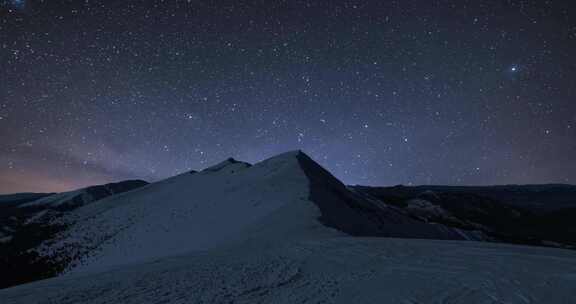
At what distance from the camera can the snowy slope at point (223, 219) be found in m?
19.1

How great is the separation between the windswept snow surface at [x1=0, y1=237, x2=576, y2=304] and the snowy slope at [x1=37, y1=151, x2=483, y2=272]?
4.70m

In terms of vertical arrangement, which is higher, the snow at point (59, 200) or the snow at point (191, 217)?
the snow at point (59, 200)

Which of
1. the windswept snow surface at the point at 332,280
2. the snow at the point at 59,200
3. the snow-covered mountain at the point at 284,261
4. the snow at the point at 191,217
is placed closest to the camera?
the windswept snow surface at the point at 332,280

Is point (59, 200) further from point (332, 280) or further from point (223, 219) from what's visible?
point (332, 280)

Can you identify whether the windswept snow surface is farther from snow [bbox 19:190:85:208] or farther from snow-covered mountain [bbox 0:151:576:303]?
snow [bbox 19:190:85:208]

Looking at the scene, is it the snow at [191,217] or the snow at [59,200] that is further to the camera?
the snow at [59,200]

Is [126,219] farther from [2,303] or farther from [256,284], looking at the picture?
[256,284]

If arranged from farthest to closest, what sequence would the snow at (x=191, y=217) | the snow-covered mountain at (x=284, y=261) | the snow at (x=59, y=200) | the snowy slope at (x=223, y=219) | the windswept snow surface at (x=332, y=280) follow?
the snow at (x=59, y=200), the snow at (x=191, y=217), the snowy slope at (x=223, y=219), the snow-covered mountain at (x=284, y=261), the windswept snow surface at (x=332, y=280)

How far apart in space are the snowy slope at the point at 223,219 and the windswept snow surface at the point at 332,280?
4702 millimetres

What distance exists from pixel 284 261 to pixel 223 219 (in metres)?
14.1

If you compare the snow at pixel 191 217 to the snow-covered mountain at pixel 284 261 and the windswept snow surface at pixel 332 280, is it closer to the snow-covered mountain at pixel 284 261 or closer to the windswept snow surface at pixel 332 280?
the snow-covered mountain at pixel 284 261

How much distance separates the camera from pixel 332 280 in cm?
862

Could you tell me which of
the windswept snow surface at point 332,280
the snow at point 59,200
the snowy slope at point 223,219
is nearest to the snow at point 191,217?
the snowy slope at point 223,219

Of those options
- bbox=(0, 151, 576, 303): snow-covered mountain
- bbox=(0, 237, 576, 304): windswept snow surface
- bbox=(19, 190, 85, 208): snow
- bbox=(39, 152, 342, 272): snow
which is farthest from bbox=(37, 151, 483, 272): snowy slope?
bbox=(19, 190, 85, 208): snow
